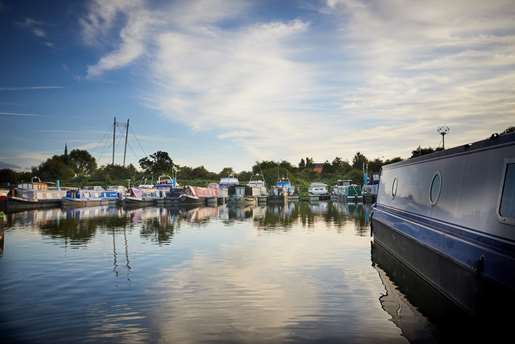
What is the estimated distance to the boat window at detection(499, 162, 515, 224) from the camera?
771 cm

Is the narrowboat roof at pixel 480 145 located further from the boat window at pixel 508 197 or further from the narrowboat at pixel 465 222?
the boat window at pixel 508 197

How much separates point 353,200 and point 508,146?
247 feet

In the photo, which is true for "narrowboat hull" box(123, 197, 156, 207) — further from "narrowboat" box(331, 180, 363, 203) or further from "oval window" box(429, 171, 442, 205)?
"oval window" box(429, 171, 442, 205)

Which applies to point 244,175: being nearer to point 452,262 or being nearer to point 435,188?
point 435,188

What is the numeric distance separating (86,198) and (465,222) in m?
66.0

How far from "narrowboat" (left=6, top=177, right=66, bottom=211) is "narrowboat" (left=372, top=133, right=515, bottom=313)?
174 ft

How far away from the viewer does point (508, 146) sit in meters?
8.30

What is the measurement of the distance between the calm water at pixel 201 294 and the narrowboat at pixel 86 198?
42724mm

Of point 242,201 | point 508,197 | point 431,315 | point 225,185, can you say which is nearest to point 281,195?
point 225,185

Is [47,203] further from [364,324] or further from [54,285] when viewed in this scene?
[364,324]

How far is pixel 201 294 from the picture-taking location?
1173cm

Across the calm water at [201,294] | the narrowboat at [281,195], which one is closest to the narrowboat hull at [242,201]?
the narrowboat at [281,195]

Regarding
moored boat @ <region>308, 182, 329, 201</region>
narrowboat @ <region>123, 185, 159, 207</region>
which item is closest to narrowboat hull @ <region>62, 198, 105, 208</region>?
narrowboat @ <region>123, 185, 159, 207</region>

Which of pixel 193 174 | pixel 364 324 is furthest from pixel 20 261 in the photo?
pixel 193 174
